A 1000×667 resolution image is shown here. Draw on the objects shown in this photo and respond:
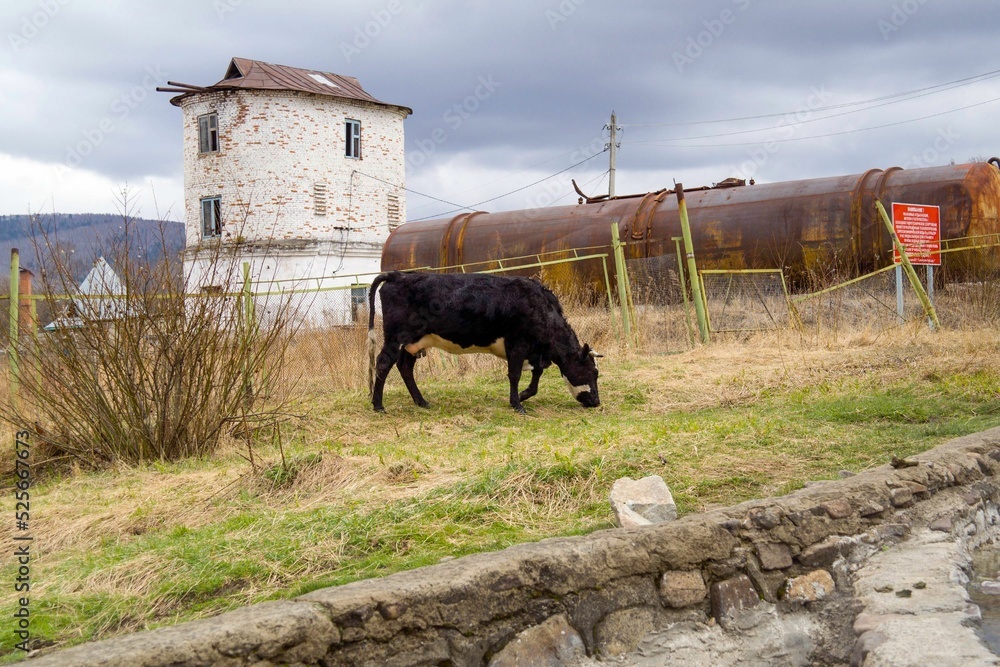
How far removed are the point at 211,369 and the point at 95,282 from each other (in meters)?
1.33

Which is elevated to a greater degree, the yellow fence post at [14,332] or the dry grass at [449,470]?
the yellow fence post at [14,332]

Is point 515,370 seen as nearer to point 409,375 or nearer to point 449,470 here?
point 409,375

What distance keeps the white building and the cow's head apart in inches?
985

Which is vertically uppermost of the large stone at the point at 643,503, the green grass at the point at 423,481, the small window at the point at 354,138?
the small window at the point at 354,138

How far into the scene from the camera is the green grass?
4.79 m

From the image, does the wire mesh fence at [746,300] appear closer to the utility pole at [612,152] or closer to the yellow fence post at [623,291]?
the yellow fence post at [623,291]

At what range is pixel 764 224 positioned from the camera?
17594 mm

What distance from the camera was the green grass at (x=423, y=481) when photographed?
15.7 feet

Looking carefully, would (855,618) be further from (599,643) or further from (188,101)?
(188,101)

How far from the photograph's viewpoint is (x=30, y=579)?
5109 millimetres

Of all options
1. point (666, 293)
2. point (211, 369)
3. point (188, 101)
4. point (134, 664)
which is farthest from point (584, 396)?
point (188, 101)

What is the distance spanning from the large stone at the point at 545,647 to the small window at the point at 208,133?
35.6m

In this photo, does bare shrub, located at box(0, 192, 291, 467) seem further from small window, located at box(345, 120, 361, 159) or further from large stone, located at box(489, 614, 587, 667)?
small window, located at box(345, 120, 361, 159)

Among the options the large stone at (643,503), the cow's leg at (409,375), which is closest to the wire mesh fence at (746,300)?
the cow's leg at (409,375)
